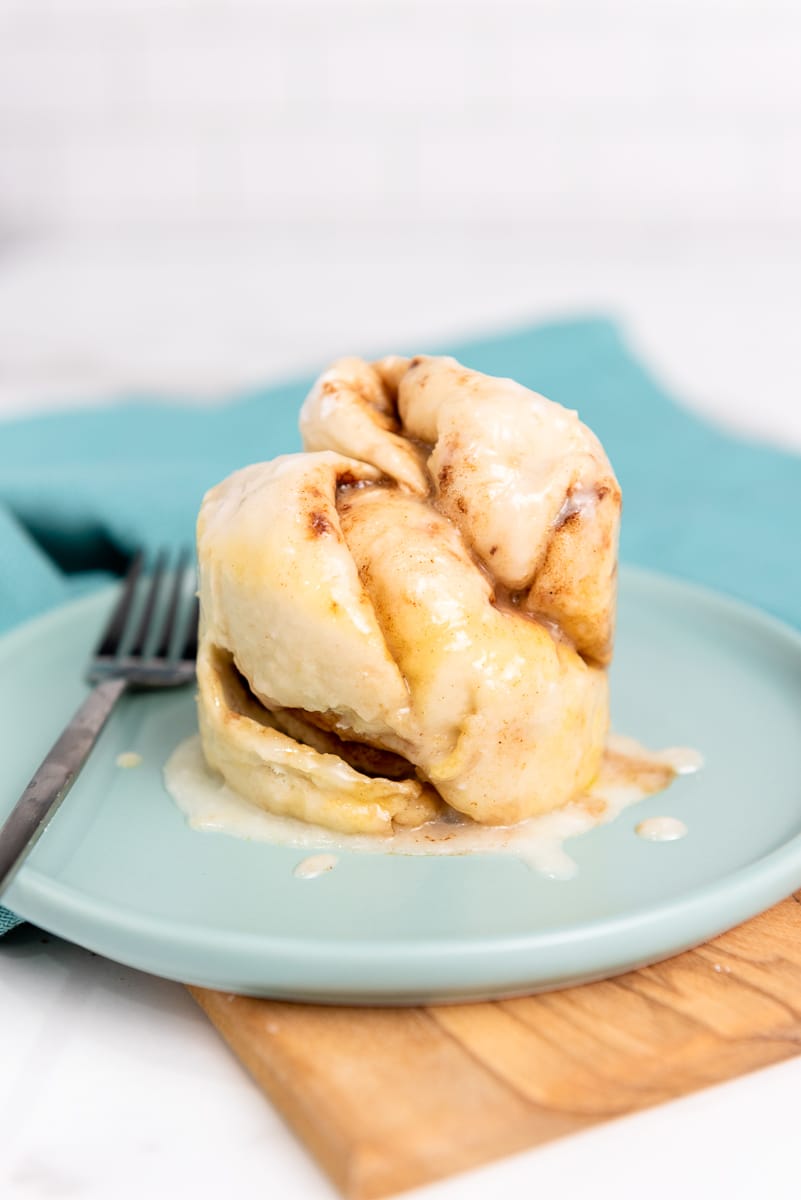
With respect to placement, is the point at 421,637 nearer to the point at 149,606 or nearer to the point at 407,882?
the point at 407,882

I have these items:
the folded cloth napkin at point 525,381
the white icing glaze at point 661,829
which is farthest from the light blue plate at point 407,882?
the folded cloth napkin at point 525,381

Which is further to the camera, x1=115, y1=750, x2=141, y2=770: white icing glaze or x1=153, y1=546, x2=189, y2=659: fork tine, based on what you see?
x1=153, y1=546, x2=189, y2=659: fork tine

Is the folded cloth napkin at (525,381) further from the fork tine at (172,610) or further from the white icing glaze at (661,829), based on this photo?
the white icing glaze at (661,829)

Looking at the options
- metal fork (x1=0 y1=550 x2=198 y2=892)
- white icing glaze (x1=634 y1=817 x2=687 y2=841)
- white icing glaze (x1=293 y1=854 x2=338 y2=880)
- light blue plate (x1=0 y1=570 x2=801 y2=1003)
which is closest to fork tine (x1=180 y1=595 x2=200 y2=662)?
metal fork (x1=0 y1=550 x2=198 y2=892)

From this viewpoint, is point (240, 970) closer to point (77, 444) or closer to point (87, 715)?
point (87, 715)

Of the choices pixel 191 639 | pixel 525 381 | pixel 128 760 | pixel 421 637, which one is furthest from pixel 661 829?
pixel 525 381

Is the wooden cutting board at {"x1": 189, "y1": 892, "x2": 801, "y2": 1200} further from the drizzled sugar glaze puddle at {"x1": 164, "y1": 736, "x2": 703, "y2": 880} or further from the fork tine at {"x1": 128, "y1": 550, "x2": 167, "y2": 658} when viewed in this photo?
the fork tine at {"x1": 128, "y1": 550, "x2": 167, "y2": 658}
